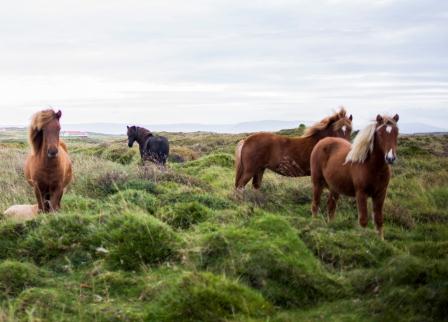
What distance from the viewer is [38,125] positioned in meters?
9.01

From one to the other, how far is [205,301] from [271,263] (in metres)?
1.11

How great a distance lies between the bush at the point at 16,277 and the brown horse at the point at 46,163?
129 inches

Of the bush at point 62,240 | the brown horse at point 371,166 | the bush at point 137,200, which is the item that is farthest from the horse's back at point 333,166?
the bush at point 62,240

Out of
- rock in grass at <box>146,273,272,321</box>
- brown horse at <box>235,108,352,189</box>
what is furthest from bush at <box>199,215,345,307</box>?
brown horse at <box>235,108,352,189</box>

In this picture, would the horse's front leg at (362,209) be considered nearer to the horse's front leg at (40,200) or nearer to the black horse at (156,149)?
the horse's front leg at (40,200)

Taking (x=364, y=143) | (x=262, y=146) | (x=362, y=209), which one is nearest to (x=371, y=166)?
(x=364, y=143)

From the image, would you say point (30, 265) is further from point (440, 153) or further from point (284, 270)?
point (440, 153)

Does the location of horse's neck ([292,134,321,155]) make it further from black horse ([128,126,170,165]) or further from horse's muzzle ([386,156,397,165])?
black horse ([128,126,170,165])

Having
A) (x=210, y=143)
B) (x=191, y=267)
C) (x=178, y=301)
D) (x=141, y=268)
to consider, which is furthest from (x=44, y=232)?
(x=210, y=143)

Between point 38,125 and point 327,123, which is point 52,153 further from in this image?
point 327,123

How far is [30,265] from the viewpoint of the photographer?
19.0 feet

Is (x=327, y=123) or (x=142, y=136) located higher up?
(x=327, y=123)

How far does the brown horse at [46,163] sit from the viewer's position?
8.97 metres

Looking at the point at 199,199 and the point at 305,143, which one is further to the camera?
the point at 305,143
